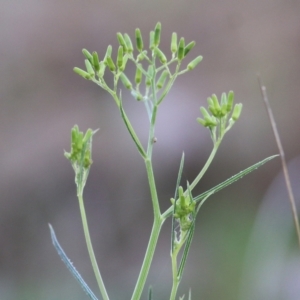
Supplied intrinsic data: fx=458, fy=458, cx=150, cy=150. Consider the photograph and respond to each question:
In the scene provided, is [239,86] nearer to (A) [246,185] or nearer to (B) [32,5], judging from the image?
(A) [246,185]

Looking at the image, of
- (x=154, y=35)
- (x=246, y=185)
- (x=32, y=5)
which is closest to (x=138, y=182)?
(x=246, y=185)

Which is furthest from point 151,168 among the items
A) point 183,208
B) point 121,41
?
point 121,41

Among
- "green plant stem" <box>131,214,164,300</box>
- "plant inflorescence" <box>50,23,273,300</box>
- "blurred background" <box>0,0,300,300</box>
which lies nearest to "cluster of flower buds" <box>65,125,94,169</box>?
"plant inflorescence" <box>50,23,273,300</box>

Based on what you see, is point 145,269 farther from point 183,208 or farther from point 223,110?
point 223,110

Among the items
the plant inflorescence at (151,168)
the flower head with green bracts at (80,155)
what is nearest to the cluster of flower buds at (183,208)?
the plant inflorescence at (151,168)

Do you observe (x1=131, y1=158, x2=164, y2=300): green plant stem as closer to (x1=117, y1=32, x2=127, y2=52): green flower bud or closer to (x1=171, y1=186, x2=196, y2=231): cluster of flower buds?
(x1=171, y1=186, x2=196, y2=231): cluster of flower buds

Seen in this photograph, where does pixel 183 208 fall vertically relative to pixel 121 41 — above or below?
below
